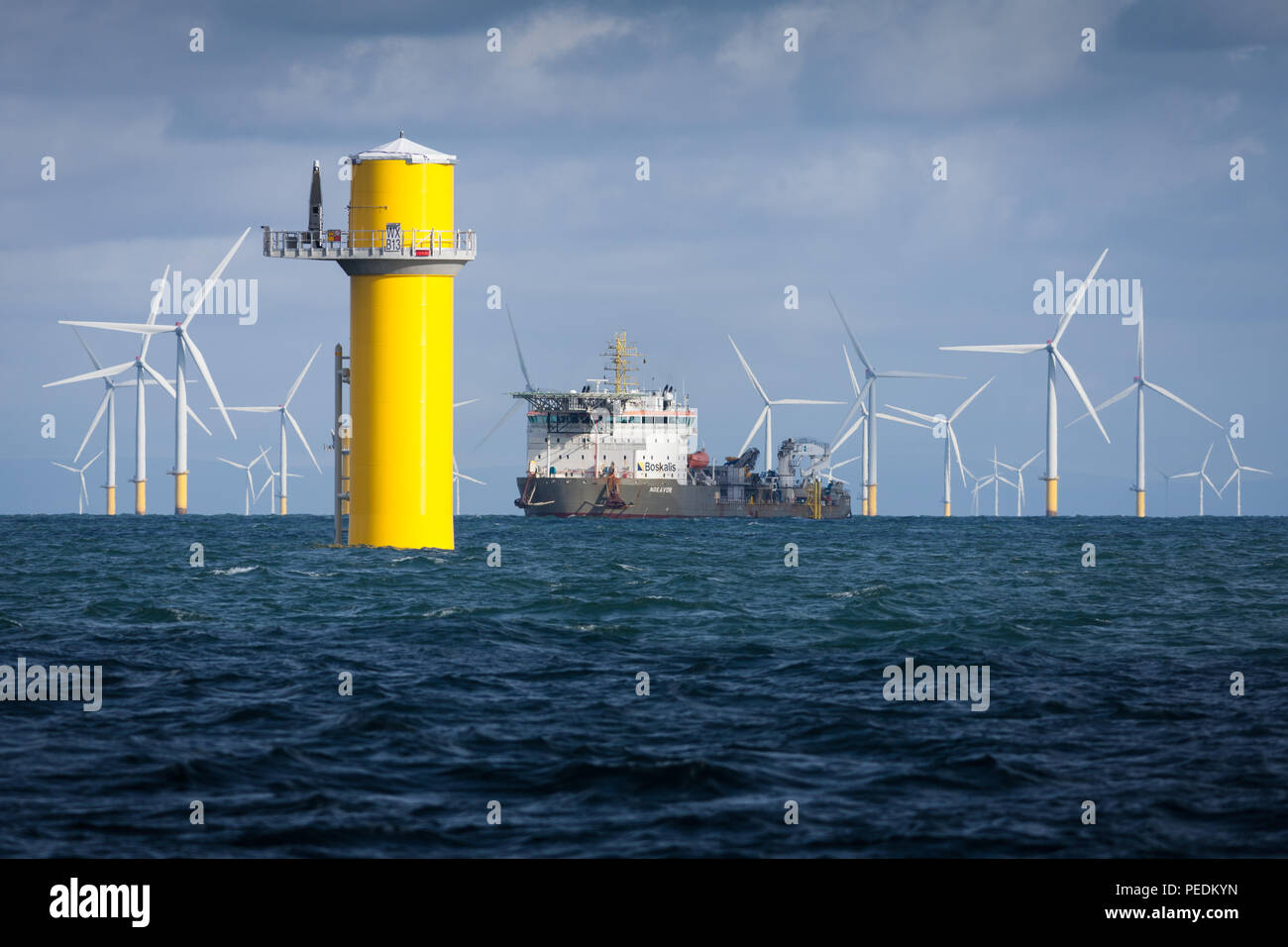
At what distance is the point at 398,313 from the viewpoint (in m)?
46.1

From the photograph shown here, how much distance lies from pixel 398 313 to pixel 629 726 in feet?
93.4

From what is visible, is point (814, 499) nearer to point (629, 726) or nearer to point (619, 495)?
point (619, 495)

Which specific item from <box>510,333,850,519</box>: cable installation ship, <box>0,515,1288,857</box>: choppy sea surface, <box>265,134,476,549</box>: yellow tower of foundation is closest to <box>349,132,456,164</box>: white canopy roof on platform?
<box>265,134,476,549</box>: yellow tower of foundation

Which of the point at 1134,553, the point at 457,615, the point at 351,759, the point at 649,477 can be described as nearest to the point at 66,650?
the point at 457,615

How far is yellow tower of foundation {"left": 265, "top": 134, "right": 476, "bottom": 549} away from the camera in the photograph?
45969 mm

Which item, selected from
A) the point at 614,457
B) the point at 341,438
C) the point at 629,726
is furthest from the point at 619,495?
the point at 629,726

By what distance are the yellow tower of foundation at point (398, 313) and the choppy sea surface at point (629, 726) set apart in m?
5.05

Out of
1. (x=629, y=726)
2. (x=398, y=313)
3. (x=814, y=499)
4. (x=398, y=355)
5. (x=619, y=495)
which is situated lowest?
(x=629, y=726)

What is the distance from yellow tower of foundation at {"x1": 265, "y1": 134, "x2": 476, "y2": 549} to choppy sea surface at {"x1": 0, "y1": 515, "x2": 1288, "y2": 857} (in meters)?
5.05

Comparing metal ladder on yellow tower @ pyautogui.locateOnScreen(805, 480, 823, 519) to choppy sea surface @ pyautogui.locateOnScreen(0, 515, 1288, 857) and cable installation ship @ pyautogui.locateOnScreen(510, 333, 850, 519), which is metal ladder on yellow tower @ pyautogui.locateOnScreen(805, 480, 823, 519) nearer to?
cable installation ship @ pyautogui.locateOnScreen(510, 333, 850, 519)

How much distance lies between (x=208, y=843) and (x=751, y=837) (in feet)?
18.1

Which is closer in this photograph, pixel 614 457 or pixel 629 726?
pixel 629 726

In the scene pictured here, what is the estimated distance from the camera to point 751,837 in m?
14.4
